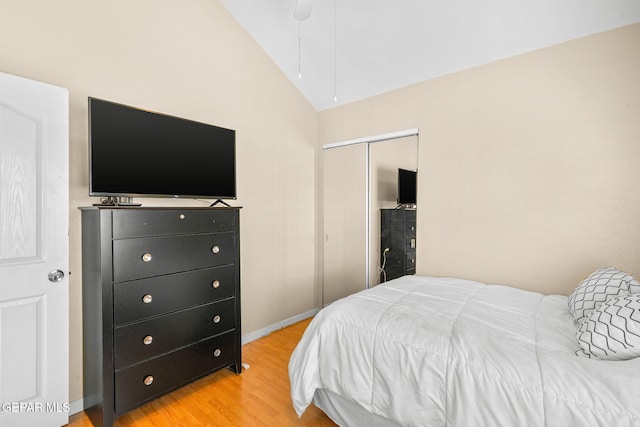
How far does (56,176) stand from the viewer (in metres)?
1.77

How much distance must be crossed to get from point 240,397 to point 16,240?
161cm

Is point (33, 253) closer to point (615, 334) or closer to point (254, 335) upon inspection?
point (254, 335)

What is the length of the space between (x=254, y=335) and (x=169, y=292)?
1.26 metres

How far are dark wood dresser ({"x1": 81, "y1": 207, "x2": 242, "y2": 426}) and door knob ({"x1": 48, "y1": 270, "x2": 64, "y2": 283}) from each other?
0.44 ft

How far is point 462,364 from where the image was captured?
134 centimetres

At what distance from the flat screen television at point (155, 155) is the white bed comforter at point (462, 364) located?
1340mm

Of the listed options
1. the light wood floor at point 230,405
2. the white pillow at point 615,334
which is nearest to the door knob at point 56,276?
the light wood floor at point 230,405

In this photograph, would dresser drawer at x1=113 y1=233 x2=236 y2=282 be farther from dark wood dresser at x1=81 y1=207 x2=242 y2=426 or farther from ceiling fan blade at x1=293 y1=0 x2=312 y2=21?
ceiling fan blade at x1=293 y1=0 x2=312 y2=21

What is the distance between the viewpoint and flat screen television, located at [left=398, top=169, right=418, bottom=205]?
9.95 feet

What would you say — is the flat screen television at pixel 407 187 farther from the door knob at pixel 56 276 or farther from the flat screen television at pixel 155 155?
the door knob at pixel 56 276

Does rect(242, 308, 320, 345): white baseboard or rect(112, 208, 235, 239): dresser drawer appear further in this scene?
rect(242, 308, 320, 345): white baseboard

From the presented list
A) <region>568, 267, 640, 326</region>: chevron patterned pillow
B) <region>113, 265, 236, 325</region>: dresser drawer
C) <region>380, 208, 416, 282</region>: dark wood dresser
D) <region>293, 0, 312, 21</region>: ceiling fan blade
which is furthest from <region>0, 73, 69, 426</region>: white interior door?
<region>568, 267, 640, 326</region>: chevron patterned pillow

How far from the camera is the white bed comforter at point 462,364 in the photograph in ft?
3.68

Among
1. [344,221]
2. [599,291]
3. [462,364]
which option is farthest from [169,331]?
[599,291]
